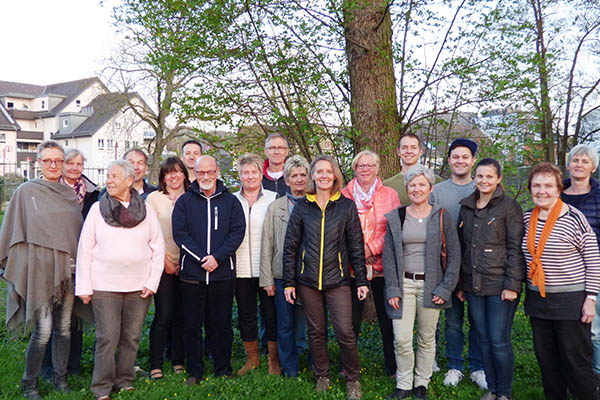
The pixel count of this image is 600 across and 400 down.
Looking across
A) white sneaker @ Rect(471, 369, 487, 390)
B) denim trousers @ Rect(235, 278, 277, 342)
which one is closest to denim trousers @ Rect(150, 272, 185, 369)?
denim trousers @ Rect(235, 278, 277, 342)

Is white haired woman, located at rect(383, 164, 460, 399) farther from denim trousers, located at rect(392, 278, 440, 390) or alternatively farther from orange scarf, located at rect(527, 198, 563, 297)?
orange scarf, located at rect(527, 198, 563, 297)

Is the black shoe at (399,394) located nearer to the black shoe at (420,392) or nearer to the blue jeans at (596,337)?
the black shoe at (420,392)

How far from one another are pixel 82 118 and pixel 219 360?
55.2 meters

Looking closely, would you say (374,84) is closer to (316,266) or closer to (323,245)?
(323,245)

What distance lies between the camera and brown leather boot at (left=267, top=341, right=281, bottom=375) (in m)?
4.72

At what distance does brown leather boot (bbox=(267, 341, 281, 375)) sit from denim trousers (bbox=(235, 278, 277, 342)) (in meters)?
0.06

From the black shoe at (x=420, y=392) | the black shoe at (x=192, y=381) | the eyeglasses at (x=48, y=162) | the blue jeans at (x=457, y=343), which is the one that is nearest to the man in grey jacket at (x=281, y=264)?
the black shoe at (x=192, y=381)

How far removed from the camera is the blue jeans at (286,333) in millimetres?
4562

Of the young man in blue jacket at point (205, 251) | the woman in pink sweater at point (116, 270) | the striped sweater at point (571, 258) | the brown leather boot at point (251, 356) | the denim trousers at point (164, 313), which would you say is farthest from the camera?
the brown leather boot at point (251, 356)

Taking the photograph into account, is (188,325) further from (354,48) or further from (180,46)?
(354,48)

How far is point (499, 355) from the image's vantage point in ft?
12.9

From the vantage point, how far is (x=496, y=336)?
12.9 ft

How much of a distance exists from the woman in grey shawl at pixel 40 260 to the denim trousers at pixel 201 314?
1094 mm

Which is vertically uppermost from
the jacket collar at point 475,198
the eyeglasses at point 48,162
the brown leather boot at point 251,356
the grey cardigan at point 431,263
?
the eyeglasses at point 48,162
